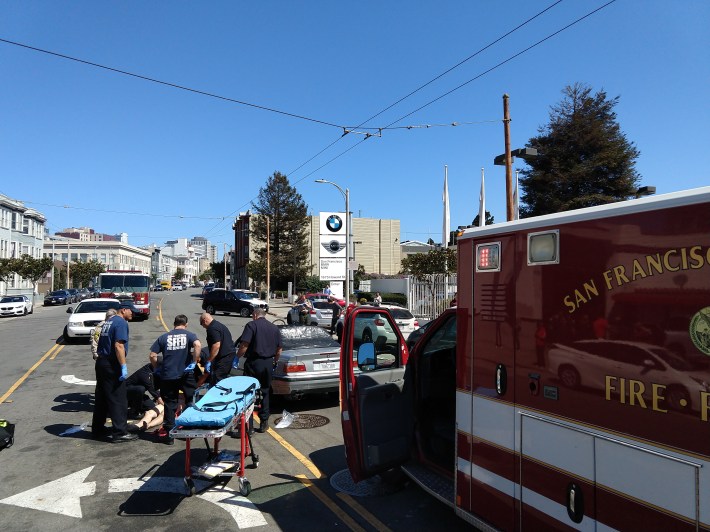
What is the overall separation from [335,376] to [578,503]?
5.58m

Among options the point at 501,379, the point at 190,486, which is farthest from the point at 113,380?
the point at 501,379

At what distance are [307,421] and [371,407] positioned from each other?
3496mm

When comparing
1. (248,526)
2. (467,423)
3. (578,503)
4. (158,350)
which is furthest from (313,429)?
(578,503)

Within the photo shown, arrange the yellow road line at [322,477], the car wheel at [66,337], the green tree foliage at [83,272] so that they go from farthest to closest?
the green tree foliage at [83,272], the car wheel at [66,337], the yellow road line at [322,477]

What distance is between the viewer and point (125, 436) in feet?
21.7

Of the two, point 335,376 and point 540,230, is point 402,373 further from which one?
point 335,376

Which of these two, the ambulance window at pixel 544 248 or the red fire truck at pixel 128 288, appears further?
the red fire truck at pixel 128 288

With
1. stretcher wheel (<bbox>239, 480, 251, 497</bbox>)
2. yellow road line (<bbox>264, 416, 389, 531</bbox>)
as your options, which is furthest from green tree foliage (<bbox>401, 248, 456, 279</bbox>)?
stretcher wheel (<bbox>239, 480, 251, 497</bbox>)

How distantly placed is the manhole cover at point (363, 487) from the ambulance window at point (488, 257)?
261 centimetres

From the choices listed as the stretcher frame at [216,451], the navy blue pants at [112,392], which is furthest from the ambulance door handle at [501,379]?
the navy blue pants at [112,392]

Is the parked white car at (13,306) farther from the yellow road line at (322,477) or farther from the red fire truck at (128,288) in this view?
the yellow road line at (322,477)

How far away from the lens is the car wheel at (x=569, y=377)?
2.81 meters

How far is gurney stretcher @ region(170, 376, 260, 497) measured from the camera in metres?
4.41

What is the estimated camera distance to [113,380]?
6.64m
